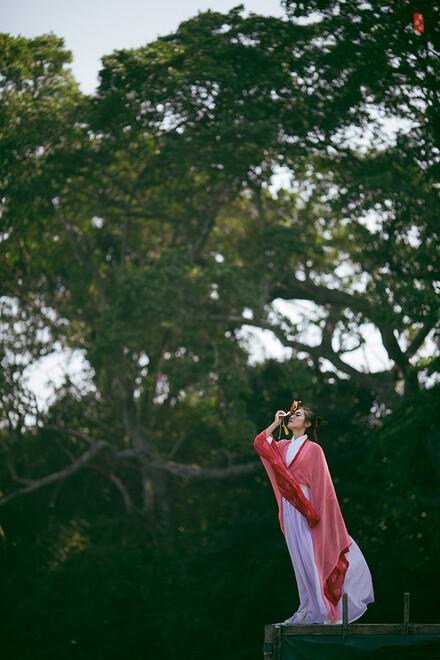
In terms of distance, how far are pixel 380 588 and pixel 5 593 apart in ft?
24.3

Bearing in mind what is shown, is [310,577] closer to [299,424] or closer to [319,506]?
[319,506]

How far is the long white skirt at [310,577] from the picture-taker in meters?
5.55

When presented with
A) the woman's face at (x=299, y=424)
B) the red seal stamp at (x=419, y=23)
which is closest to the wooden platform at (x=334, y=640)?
the woman's face at (x=299, y=424)

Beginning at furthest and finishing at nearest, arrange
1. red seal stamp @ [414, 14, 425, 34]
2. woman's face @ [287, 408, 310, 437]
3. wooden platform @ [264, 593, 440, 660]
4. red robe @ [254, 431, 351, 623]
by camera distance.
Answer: red seal stamp @ [414, 14, 425, 34]
woman's face @ [287, 408, 310, 437]
red robe @ [254, 431, 351, 623]
wooden platform @ [264, 593, 440, 660]

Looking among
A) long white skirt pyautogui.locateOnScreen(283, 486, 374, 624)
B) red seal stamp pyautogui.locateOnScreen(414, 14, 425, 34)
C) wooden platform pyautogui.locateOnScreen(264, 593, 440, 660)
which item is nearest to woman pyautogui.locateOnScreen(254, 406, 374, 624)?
long white skirt pyautogui.locateOnScreen(283, 486, 374, 624)

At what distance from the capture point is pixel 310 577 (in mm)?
5559

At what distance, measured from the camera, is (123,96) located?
1466 cm

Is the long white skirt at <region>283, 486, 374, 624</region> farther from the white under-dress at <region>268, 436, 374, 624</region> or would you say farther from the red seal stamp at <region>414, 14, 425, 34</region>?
the red seal stamp at <region>414, 14, 425, 34</region>

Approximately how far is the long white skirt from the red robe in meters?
0.04

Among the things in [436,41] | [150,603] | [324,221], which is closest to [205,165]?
[324,221]

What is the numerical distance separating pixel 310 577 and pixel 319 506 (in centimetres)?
49

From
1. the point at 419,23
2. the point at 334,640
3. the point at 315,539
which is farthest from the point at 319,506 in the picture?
the point at 419,23

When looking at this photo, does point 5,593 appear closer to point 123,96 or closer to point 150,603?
point 150,603

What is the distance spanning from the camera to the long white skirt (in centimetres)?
555
